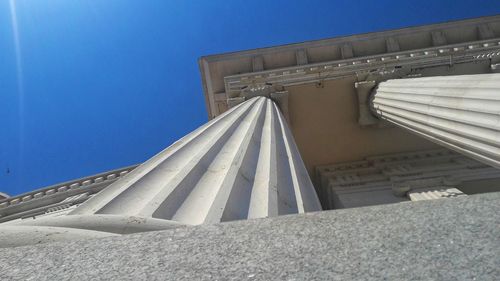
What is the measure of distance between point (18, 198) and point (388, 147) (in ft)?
47.8

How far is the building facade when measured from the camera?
3.59m

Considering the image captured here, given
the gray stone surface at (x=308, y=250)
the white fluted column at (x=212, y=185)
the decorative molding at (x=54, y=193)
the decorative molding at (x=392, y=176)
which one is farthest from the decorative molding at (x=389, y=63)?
the gray stone surface at (x=308, y=250)

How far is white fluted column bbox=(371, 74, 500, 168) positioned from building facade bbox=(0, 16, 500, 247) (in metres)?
0.03

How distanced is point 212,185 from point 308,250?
80.0 inches

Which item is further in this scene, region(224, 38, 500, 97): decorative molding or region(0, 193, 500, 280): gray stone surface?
region(224, 38, 500, 97): decorative molding

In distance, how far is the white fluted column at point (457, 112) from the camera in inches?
233

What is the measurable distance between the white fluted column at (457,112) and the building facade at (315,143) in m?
0.03

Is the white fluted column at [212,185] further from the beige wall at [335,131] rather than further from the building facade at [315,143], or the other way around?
the beige wall at [335,131]

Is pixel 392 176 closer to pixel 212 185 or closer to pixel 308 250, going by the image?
pixel 212 185

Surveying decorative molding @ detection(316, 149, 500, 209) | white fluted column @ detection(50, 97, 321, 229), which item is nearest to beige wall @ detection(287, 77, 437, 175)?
decorative molding @ detection(316, 149, 500, 209)

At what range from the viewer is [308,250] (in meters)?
2.16

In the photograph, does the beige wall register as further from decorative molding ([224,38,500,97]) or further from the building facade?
decorative molding ([224,38,500,97])

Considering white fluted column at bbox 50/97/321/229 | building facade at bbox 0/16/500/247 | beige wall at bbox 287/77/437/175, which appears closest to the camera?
white fluted column at bbox 50/97/321/229

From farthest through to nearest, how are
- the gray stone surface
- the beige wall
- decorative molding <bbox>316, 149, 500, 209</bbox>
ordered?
the beige wall → decorative molding <bbox>316, 149, 500, 209</bbox> → the gray stone surface
